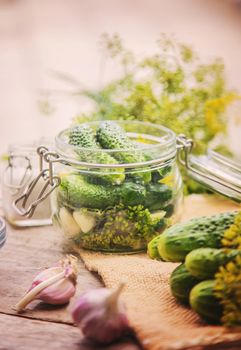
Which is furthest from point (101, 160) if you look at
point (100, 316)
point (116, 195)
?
point (100, 316)

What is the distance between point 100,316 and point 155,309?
0.11 meters

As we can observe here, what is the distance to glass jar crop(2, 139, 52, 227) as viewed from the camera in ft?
4.35

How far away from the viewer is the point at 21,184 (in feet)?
4.36

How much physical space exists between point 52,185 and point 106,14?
2.44 m

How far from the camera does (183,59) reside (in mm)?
1456

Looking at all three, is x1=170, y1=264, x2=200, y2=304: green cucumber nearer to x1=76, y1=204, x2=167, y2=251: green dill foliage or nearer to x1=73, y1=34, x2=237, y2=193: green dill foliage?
x1=76, y1=204, x2=167, y2=251: green dill foliage

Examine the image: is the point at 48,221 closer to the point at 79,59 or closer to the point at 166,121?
the point at 166,121

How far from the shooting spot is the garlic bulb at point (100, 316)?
85 centimetres

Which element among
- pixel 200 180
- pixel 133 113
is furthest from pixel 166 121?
pixel 200 180

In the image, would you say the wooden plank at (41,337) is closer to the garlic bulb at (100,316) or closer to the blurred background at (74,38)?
the garlic bulb at (100,316)

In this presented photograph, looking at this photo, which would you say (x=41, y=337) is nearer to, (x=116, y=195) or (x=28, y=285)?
(x=28, y=285)

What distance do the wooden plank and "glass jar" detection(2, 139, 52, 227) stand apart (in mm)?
392

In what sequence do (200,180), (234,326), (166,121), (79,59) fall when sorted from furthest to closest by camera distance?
(79,59), (166,121), (200,180), (234,326)

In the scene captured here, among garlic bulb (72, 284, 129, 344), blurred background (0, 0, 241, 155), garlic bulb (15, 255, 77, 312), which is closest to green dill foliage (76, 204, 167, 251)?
garlic bulb (15, 255, 77, 312)
